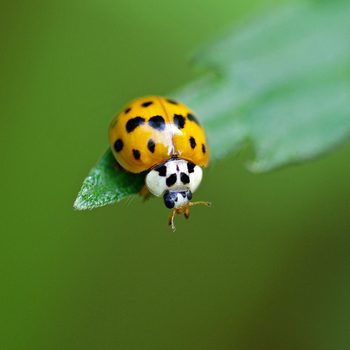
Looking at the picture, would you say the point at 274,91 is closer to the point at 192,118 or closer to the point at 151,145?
the point at 192,118

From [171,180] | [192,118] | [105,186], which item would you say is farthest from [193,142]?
[105,186]

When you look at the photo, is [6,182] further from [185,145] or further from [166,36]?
[185,145]

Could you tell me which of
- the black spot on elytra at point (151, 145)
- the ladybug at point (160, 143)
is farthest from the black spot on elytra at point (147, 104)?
the black spot on elytra at point (151, 145)

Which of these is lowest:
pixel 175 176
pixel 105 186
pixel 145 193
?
pixel 105 186

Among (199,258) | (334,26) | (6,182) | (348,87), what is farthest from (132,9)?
(348,87)

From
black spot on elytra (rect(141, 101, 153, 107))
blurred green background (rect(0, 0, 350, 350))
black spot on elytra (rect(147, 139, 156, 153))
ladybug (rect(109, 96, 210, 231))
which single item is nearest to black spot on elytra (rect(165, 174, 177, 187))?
ladybug (rect(109, 96, 210, 231))

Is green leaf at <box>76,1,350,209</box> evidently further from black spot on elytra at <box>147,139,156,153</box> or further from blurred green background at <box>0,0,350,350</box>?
blurred green background at <box>0,0,350,350</box>
